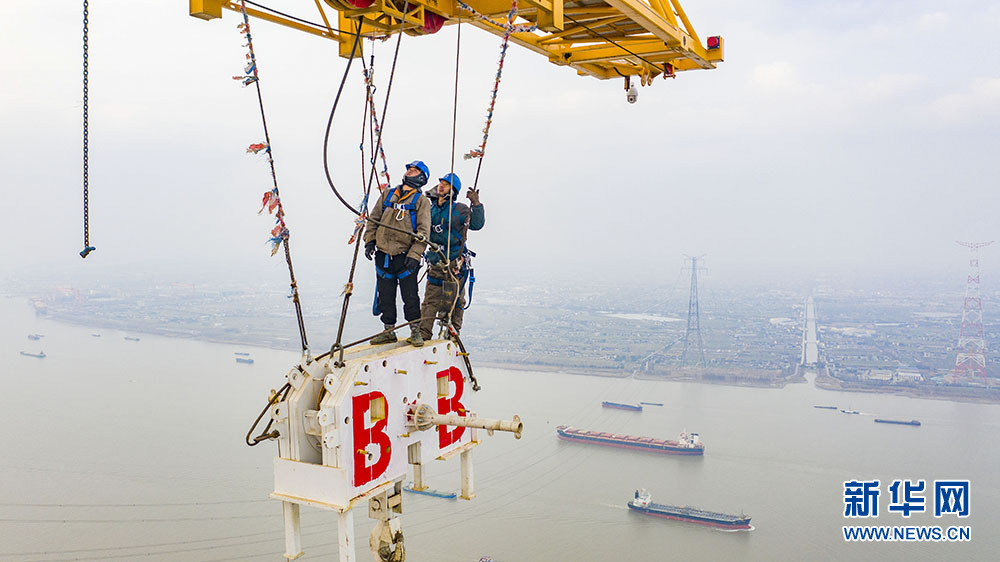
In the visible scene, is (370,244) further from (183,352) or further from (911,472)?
(183,352)

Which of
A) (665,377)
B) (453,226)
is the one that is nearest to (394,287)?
(453,226)

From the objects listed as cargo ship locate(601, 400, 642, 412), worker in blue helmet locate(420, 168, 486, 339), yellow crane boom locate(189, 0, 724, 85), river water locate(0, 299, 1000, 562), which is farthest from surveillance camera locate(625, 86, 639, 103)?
cargo ship locate(601, 400, 642, 412)

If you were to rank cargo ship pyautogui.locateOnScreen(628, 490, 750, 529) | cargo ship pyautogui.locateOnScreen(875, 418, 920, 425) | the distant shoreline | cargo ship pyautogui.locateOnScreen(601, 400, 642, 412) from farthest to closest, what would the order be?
1. the distant shoreline
2. cargo ship pyautogui.locateOnScreen(601, 400, 642, 412)
3. cargo ship pyautogui.locateOnScreen(875, 418, 920, 425)
4. cargo ship pyautogui.locateOnScreen(628, 490, 750, 529)

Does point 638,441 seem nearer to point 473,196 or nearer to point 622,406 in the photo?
point 622,406

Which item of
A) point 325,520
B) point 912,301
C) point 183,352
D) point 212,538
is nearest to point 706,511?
point 325,520

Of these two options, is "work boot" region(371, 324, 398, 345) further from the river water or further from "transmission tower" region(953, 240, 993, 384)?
"transmission tower" region(953, 240, 993, 384)

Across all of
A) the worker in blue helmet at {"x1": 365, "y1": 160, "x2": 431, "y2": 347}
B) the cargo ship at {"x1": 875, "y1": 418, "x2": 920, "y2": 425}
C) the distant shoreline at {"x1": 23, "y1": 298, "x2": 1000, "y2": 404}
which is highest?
the worker in blue helmet at {"x1": 365, "y1": 160, "x2": 431, "y2": 347}
